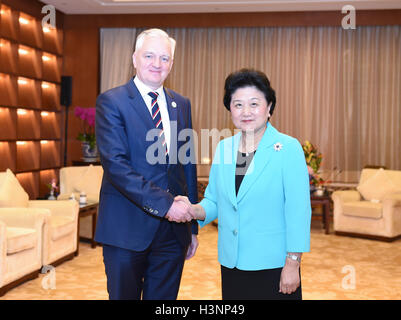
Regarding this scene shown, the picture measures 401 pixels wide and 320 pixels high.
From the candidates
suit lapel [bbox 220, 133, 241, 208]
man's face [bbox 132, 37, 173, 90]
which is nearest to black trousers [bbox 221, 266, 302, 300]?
suit lapel [bbox 220, 133, 241, 208]

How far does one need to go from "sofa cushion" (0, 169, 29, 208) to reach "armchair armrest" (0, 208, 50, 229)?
0.25 metres

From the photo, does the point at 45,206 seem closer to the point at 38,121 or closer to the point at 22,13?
the point at 38,121

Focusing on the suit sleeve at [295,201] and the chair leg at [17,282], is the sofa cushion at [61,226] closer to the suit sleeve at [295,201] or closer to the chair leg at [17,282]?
the chair leg at [17,282]

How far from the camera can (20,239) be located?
439 cm

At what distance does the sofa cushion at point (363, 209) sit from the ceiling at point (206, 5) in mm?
3298

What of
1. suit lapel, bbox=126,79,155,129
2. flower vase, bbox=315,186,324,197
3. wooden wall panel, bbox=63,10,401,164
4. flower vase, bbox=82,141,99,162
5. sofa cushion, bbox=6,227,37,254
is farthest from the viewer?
wooden wall panel, bbox=63,10,401,164

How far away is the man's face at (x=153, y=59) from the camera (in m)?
2.26

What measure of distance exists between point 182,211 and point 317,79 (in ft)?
25.2

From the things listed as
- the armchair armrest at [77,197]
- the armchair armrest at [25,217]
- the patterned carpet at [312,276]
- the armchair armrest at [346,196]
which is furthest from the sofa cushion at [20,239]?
the armchair armrest at [346,196]

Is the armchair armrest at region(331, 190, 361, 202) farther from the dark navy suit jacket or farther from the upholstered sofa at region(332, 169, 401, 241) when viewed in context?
the dark navy suit jacket

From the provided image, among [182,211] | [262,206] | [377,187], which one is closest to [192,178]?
[182,211]

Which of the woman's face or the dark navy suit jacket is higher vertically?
the woman's face

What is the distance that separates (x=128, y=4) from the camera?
8.21m

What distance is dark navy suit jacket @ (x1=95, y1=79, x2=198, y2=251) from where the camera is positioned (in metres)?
2.12
